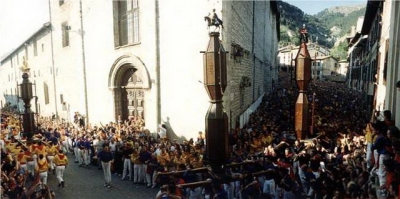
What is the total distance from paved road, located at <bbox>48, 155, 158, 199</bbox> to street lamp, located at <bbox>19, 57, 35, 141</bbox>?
3.00m

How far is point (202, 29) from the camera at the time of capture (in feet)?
41.1

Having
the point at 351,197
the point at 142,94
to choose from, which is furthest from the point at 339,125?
the point at 142,94

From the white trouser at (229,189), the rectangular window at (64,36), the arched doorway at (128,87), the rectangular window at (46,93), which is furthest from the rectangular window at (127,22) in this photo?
the rectangular window at (46,93)

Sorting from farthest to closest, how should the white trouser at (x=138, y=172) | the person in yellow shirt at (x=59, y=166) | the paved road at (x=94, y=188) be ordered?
the white trouser at (x=138, y=172)
the person in yellow shirt at (x=59, y=166)
the paved road at (x=94, y=188)

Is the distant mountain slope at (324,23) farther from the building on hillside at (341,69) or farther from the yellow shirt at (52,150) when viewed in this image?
the yellow shirt at (52,150)

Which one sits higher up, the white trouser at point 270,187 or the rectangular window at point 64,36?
the rectangular window at point 64,36

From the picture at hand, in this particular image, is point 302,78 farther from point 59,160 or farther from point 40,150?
point 40,150

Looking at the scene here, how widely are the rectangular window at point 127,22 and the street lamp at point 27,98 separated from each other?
5.02 meters

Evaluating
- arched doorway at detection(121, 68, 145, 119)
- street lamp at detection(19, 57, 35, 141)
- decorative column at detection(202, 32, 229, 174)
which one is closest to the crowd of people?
decorative column at detection(202, 32, 229, 174)

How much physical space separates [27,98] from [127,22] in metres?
6.50

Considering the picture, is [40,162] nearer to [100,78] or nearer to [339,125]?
[100,78]

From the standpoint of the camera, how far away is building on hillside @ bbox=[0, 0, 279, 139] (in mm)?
12906

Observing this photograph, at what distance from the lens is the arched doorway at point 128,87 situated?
1562 cm

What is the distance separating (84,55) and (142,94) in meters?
5.57
